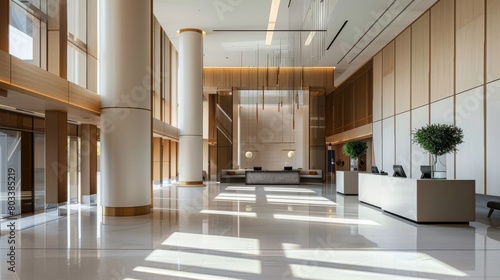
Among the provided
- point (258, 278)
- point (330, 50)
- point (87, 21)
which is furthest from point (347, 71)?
point (258, 278)

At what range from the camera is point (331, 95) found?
106ft

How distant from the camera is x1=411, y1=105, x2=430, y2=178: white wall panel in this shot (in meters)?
14.3

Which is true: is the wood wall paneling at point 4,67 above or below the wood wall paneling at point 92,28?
below

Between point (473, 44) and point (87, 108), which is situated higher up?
point (473, 44)

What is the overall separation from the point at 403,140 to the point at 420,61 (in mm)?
3397

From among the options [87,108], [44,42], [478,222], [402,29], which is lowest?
[478,222]

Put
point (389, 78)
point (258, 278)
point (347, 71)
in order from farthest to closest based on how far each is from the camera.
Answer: point (347, 71)
point (389, 78)
point (258, 278)

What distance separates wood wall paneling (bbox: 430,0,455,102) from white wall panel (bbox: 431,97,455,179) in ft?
0.80

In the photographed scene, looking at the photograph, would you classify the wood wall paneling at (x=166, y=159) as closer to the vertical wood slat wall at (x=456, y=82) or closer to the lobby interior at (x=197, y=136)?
the lobby interior at (x=197, y=136)

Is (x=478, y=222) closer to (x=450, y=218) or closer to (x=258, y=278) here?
(x=450, y=218)

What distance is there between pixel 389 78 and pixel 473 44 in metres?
7.33

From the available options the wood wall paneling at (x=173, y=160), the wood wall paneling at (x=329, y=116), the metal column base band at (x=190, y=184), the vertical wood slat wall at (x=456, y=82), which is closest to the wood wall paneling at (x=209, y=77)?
the wood wall paneling at (x=173, y=160)

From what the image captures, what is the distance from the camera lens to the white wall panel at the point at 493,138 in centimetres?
991

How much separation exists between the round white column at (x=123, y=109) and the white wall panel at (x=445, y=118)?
30.6 ft
